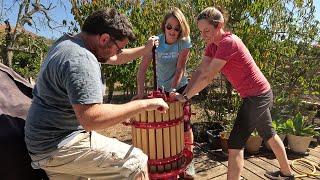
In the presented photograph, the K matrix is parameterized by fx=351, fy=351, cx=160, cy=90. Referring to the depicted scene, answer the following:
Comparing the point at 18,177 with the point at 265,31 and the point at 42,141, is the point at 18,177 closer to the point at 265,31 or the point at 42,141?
the point at 42,141

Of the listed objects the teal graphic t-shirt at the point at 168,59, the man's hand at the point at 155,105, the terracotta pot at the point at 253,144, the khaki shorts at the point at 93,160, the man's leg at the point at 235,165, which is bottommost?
the terracotta pot at the point at 253,144

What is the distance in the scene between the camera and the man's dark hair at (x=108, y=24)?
2.32 meters

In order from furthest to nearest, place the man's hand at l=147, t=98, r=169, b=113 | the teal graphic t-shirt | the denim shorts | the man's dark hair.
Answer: the teal graphic t-shirt, the denim shorts, the man's hand at l=147, t=98, r=169, b=113, the man's dark hair

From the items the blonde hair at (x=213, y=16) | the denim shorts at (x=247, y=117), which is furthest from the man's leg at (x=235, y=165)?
the blonde hair at (x=213, y=16)

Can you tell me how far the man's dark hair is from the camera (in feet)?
7.63

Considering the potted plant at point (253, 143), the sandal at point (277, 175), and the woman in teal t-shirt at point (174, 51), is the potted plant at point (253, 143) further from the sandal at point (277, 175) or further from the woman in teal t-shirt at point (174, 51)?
the woman in teal t-shirt at point (174, 51)

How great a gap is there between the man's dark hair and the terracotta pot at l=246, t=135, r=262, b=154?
3.33 metres

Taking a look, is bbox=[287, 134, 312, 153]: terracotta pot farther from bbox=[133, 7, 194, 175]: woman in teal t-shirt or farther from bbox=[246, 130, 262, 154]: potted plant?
bbox=[133, 7, 194, 175]: woman in teal t-shirt

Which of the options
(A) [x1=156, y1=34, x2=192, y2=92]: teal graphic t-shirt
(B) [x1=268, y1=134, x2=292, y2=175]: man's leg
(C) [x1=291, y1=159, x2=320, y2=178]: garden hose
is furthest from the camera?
(C) [x1=291, y1=159, x2=320, y2=178]: garden hose

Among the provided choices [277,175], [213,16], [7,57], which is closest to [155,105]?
[213,16]

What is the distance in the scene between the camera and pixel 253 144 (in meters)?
5.15

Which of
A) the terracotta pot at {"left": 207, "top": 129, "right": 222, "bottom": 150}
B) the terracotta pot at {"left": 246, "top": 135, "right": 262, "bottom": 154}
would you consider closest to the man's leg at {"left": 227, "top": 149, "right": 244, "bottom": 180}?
the terracotta pot at {"left": 246, "top": 135, "right": 262, "bottom": 154}

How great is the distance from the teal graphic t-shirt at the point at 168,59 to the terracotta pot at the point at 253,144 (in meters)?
1.61

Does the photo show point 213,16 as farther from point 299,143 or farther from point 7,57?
point 7,57
